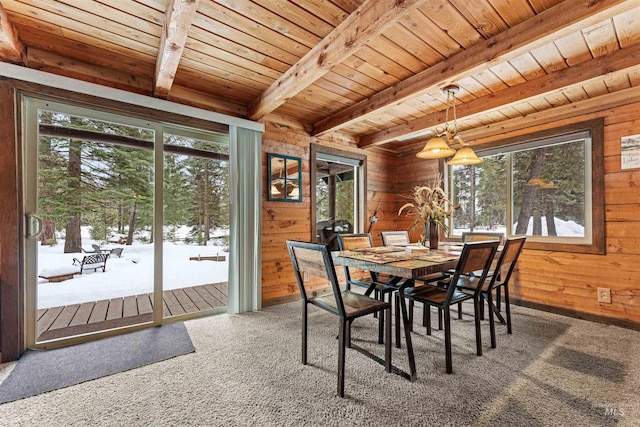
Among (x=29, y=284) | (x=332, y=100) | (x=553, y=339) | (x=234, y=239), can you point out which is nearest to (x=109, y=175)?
(x=29, y=284)

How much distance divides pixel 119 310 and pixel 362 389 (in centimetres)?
249

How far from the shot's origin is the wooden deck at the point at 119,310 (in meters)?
2.40

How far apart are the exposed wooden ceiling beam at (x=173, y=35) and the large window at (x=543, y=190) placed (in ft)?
12.0

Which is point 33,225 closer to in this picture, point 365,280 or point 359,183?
point 365,280

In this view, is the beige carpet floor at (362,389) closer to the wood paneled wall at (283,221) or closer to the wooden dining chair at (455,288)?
the wooden dining chair at (455,288)

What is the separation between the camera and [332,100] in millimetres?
3123

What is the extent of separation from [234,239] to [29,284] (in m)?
1.63

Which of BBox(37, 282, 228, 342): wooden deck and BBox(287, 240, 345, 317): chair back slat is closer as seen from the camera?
BBox(287, 240, 345, 317): chair back slat

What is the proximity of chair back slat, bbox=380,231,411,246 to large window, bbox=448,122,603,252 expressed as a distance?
1.36 m

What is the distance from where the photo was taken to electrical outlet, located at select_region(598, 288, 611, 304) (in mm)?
2797

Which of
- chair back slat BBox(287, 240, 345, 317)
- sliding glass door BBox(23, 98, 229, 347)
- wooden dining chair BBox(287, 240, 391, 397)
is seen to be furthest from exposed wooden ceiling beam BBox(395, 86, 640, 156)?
sliding glass door BBox(23, 98, 229, 347)

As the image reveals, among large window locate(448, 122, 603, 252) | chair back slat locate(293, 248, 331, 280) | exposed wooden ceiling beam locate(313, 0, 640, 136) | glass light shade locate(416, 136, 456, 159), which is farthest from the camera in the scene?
large window locate(448, 122, 603, 252)

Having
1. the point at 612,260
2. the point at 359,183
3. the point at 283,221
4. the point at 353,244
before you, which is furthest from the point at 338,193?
the point at 612,260

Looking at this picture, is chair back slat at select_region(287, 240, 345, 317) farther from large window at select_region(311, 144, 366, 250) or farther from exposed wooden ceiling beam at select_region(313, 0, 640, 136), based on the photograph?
large window at select_region(311, 144, 366, 250)
